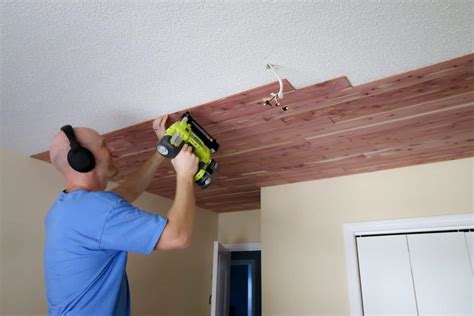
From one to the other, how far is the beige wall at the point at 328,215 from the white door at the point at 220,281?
0.50 metres

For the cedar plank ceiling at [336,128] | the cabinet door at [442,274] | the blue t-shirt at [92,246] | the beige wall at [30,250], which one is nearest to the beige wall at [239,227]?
the beige wall at [30,250]

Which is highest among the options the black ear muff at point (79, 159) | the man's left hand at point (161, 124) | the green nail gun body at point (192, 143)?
the man's left hand at point (161, 124)

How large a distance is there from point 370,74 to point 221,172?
1.42 metres

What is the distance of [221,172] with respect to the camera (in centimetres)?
246

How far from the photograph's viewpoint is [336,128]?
175 centimetres

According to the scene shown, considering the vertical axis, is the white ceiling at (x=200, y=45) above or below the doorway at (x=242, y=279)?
above

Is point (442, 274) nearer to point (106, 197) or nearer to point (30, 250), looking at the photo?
point (106, 197)

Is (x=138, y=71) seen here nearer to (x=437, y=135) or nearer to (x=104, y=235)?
(x=104, y=235)

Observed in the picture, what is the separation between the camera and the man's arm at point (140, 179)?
1.61 meters

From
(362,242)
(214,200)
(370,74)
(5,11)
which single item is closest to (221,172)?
(214,200)

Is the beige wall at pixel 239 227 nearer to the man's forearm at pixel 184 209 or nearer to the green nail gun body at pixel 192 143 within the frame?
the green nail gun body at pixel 192 143

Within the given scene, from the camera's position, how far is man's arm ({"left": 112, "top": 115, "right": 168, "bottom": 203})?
1615 mm

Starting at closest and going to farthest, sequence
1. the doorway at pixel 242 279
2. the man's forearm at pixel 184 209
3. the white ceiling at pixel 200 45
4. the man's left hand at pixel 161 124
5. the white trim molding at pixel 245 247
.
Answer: the white ceiling at pixel 200 45, the man's forearm at pixel 184 209, the man's left hand at pixel 161 124, the doorway at pixel 242 279, the white trim molding at pixel 245 247

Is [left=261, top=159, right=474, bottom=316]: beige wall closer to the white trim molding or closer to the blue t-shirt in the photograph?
the white trim molding
